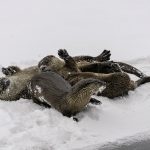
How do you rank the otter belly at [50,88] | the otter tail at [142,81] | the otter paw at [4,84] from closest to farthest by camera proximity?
1. the otter belly at [50,88]
2. the otter paw at [4,84]
3. the otter tail at [142,81]

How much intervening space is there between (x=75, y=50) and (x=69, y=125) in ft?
14.2

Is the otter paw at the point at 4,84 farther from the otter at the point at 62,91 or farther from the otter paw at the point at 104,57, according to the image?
the otter paw at the point at 104,57

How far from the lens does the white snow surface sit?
22.0 ft

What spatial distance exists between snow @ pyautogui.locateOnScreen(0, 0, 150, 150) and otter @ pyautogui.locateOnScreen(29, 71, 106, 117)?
11 centimetres

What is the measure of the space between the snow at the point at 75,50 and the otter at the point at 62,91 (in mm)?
106

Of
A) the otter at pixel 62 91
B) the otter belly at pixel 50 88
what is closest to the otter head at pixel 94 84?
the otter at pixel 62 91

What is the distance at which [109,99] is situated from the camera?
27.1 ft

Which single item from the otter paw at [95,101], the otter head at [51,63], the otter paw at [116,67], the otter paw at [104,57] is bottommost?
the otter paw at [95,101]

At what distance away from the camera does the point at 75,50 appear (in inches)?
444

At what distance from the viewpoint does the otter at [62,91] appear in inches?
282

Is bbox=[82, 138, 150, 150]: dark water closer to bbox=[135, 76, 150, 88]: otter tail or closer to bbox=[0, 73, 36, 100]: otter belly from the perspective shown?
bbox=[0, 73, 36, 100]: otter belly

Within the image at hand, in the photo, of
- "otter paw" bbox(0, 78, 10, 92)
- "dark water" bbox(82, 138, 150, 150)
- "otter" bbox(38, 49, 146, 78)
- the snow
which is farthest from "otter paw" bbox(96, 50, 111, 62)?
"dark water" bbox(82, 138, 150, 150)

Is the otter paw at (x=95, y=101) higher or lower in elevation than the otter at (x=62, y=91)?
lower

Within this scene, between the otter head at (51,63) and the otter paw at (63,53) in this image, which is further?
the otter paw at (63,53)
